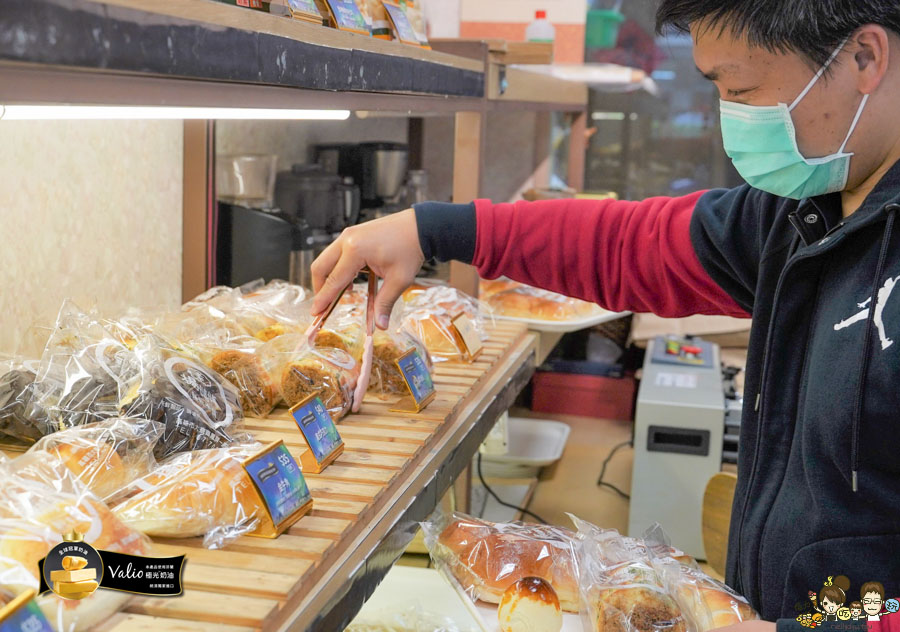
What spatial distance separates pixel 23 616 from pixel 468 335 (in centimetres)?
129

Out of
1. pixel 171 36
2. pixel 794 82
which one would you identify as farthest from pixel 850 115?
pixel 171 36

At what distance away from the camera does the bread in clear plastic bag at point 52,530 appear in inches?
31.8

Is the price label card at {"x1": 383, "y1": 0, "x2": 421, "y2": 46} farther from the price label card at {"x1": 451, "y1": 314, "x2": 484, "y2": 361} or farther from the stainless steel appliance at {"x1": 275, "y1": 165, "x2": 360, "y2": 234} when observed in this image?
the stainless steel appliance at {"x1": 275, "y1": 165, "x2": 360, "y2": 234}

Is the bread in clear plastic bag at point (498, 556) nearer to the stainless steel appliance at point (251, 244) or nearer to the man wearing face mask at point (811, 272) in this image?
the man wearing face mask at point (811, 272)

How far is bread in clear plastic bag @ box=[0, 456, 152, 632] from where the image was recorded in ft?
2.65

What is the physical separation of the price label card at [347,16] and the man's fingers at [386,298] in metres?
0.39

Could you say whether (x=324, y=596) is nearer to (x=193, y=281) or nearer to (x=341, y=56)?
(x=341, y=56)

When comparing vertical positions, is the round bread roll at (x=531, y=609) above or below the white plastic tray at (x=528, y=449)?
above

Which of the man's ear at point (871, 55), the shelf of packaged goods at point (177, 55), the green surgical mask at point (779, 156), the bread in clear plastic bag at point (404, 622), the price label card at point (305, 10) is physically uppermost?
the price label card at point (305, 10)

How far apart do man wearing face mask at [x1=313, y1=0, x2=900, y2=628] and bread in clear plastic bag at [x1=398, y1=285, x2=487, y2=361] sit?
18.2 inches

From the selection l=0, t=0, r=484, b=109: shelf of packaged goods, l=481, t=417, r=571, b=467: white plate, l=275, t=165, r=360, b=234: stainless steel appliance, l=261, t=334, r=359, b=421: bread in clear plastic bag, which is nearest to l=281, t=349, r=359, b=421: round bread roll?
l=261, t=334, r=359, b=421: bread in clear plastic bag

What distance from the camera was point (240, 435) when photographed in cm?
127

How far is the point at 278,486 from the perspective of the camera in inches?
40.9

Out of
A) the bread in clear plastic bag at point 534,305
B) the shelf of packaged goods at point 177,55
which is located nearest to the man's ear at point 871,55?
the shelf of packaged goods at point 177,55
